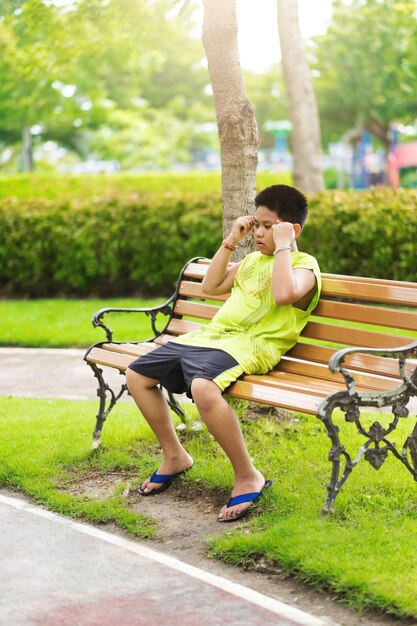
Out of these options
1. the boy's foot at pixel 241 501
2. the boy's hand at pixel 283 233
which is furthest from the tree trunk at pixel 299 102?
the boy's foot at pixel 241 501

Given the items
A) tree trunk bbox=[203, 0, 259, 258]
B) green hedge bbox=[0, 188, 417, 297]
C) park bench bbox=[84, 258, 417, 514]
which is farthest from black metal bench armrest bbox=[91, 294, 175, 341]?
green hedge bbox=[0, 188, 417, 297]

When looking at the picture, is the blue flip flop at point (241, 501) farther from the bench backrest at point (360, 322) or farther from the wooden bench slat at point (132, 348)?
the wooden bench slat at point (132, 348)

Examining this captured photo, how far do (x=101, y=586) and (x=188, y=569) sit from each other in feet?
1.23

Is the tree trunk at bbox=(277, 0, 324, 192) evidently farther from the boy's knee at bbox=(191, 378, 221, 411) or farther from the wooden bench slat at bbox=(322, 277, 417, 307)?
the boy's knee at bbox=(191, 378, 221, 411)

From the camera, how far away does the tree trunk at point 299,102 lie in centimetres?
1432

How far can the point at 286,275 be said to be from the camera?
4.76 m

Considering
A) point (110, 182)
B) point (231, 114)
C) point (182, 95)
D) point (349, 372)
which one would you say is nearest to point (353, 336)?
point (349, 372)

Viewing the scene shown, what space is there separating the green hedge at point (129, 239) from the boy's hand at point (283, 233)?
5901mm

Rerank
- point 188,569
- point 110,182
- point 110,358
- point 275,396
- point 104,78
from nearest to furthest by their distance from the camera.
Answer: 1. point 188,569
2. point 275,396
3. point 110,358
4. point 110,182
5. point 104,78

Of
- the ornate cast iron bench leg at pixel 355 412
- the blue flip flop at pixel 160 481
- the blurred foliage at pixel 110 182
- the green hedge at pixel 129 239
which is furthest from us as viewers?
the blurred foliage at pixel 110 182

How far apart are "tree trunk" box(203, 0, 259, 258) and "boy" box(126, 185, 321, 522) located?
1.07m

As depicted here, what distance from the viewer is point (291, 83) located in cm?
1510

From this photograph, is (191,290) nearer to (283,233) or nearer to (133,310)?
(133,310)

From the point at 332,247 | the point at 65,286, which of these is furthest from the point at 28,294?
the point at 332,247
